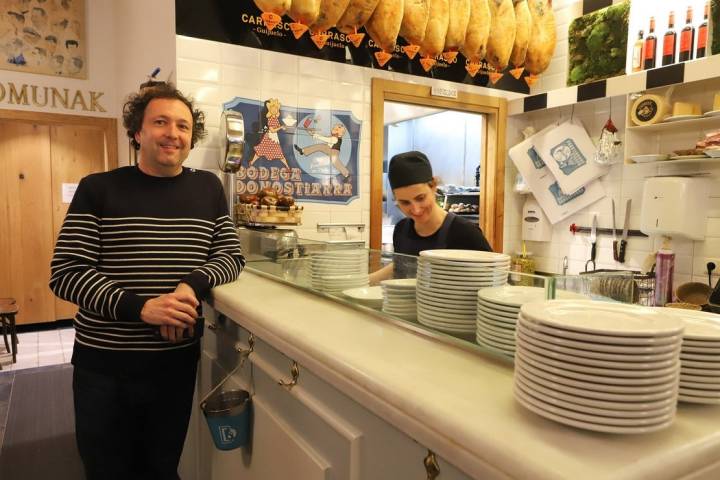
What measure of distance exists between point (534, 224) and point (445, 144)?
2.65 meters

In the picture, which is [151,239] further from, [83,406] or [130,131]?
[83,406]

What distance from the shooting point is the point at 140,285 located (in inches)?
67.0

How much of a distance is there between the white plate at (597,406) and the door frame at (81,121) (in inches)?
213

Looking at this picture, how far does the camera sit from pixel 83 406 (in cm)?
171

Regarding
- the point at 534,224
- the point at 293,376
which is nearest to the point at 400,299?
the point at 293,376

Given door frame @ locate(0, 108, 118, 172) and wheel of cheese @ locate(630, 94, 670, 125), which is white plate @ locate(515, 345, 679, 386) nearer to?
wheel of cheese @ locate(630, 94, 670, 125)

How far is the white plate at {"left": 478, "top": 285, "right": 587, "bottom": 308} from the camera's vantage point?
3.14 ft

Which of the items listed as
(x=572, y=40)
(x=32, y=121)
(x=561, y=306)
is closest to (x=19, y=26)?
(x=32, y=121)

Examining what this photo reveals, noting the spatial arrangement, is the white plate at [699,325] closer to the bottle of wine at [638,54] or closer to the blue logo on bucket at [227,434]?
the blue logo on bucket at [227,434]

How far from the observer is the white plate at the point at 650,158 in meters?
3.21

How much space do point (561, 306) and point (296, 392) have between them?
0.72 metres

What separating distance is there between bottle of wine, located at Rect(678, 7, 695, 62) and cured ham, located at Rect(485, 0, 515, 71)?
3.46ft

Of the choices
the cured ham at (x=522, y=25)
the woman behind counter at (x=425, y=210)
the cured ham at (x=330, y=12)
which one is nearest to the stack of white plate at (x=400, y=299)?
the woman behind counter at (x=425, y=210)

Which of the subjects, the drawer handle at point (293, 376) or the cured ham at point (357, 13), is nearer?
the drawer handle at point (293, 376)
